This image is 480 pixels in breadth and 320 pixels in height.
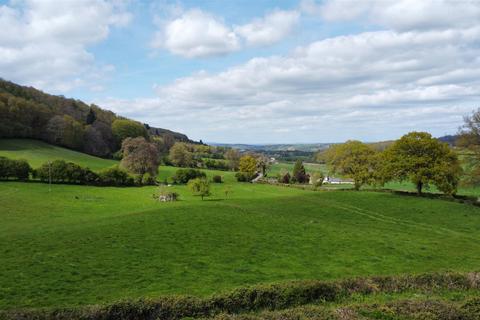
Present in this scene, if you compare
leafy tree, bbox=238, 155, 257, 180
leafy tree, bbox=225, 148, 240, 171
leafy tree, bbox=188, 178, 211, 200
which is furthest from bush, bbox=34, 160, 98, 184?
leafy tree, bbox=225, 148, 240, 171

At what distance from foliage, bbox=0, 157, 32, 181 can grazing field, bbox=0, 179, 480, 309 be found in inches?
819

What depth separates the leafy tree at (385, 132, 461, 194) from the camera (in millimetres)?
47406

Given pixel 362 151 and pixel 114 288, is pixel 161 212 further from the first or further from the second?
pixel 362 151

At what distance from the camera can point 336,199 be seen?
51.0 m

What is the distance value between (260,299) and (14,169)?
63182 mm

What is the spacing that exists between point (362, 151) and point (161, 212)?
4224cm

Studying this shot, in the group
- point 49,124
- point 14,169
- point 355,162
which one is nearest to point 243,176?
point 355,162

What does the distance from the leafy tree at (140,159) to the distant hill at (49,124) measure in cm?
4421

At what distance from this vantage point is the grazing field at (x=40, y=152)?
87688 mm

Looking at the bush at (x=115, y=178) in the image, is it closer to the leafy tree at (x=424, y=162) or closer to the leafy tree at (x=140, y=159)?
the leafy tree at (x=140, y=159)

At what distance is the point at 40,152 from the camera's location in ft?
312

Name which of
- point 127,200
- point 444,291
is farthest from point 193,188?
point 444,291

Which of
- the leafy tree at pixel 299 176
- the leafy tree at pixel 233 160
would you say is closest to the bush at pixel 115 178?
the leafy tree at pixel 299 176

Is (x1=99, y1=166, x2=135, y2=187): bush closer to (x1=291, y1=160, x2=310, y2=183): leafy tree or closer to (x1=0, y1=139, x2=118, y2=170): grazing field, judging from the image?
(x1=0, y1=139, x2=118, y2=170): grazing field
